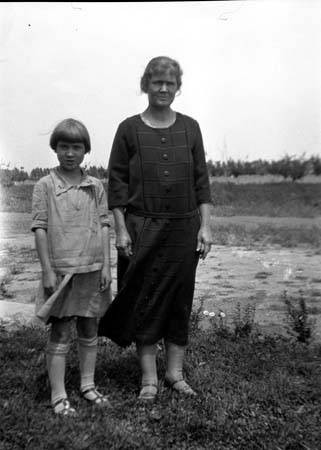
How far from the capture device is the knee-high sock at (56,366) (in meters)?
2.99

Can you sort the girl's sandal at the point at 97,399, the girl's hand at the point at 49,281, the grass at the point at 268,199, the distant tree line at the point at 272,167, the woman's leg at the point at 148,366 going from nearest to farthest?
the girl's hand at the point at 49,281
the girl's sandal at the point at 97,399
the woman's leg at the point at 148,366
the distant tree line at the point at 272,167
the grass at the point at 268,199

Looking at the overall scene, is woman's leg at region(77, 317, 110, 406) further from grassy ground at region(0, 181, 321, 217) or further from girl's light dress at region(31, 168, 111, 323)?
grassy ground at region(0, 181, 321, 217)

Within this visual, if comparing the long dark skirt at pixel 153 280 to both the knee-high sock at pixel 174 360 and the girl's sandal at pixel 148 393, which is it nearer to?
the knee-high sock at pixel 174 360

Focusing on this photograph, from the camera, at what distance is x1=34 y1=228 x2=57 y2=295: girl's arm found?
283cm

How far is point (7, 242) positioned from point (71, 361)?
2.61 metres

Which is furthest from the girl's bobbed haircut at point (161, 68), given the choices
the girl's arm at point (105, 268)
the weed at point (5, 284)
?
the weed at point (5, 284)

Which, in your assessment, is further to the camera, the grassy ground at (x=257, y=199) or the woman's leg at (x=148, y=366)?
the grassy ground at (x=257, y=199)

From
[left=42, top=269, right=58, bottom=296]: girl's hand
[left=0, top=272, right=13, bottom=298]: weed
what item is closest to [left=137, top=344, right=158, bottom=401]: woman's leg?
[left=42, top=269, right=58, bottom=296]: girl's hand

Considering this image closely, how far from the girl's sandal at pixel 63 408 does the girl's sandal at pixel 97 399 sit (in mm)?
144

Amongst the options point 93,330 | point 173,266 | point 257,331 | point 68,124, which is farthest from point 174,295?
point 257,331

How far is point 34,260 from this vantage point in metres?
6.23

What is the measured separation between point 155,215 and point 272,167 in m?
2.80

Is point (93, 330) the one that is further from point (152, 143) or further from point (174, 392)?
point (152, 143)

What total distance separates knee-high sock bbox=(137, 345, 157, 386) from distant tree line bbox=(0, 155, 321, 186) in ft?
7.36
